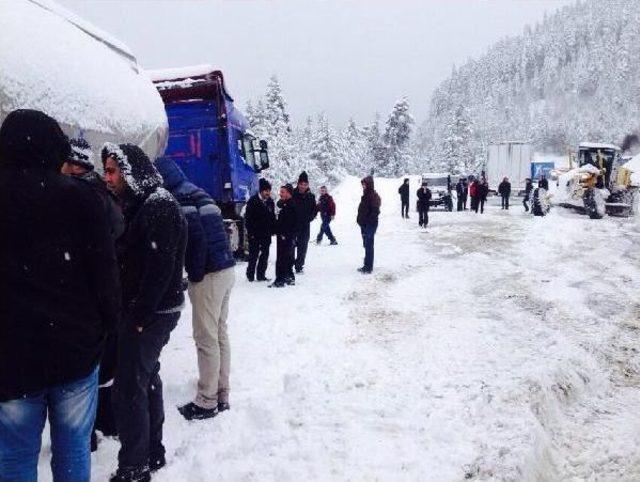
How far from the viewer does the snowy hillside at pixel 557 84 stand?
375 feet

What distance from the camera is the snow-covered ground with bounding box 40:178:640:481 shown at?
3615 millimetres

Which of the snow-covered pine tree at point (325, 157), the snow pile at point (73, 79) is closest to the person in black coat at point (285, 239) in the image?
the snow pile at point (73, 79)

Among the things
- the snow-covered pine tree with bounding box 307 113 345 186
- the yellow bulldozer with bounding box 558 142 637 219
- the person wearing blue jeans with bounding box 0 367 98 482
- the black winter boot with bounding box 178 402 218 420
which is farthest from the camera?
the snow-covered pine tree with bounding box 307 113 345 186

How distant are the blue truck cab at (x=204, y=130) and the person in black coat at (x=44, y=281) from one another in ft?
29.6

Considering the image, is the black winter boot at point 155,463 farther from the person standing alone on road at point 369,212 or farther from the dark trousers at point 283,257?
the person standing alone on road at point 369,212

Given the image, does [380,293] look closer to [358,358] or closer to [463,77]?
[358,358]

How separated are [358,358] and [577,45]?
555ft

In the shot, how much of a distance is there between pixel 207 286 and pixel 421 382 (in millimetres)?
2354

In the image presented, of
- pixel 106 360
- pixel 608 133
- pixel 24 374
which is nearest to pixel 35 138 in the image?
pixel 24 374

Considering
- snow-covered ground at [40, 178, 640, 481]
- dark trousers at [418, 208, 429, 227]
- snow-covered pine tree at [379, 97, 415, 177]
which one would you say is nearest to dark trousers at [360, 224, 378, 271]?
snow-covered ground at [40, 178, 640, 481]

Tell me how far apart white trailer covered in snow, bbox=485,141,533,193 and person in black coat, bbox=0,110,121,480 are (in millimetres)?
37633

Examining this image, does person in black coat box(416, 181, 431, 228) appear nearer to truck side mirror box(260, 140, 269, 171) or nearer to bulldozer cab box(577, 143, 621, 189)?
truck side mirror box(260, 140, 269, 171)

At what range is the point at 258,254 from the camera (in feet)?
32.6

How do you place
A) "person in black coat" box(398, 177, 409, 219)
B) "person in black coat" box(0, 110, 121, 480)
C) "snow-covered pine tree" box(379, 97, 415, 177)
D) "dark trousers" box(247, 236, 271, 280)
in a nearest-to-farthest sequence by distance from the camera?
1. "person in black coat" box(0, 110, 121, 480)
2. "dark trousers" box(247, 236, 271, 280)
3. "person in black coat" box(398, 177, 409, 219)
4. "snow-covered pine tree" box(379, 97, 415, 177)
